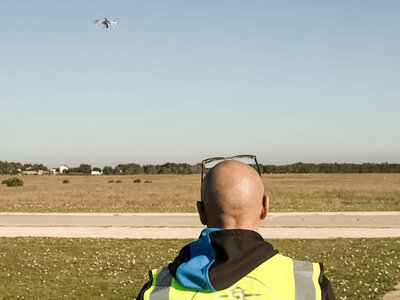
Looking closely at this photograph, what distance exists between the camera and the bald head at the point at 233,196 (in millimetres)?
2127

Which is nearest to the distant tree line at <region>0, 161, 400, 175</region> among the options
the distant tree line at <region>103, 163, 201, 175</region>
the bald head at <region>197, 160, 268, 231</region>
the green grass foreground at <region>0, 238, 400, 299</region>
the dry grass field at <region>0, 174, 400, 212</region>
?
the distant tree line at <region>103, 163, 201, 175</region>

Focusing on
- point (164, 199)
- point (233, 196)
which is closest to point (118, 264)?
point (233, 196)

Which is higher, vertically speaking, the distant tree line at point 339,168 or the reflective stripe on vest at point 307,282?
the reflective stripe on vest at point 307,282

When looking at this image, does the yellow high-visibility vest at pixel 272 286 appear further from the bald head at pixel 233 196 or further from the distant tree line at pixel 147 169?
the distant tree line at pixel 147 169

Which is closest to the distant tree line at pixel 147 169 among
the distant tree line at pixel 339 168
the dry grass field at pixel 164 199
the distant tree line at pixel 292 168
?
the distant tree line at pixel 292 168

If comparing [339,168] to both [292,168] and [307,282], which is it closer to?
[292,168]

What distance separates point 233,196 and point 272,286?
358 mm

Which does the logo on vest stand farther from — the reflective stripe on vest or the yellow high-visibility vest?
the reflective stripe on vest

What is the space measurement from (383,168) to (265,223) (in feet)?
496

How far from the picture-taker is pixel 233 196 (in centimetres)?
A: 212

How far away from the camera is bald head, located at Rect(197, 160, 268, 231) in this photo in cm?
213

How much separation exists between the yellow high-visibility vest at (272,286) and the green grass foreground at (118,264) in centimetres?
807

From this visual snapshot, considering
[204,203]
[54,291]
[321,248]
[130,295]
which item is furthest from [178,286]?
[321,248]

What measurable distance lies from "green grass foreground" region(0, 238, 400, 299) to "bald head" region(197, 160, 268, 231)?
8044 millimetres
